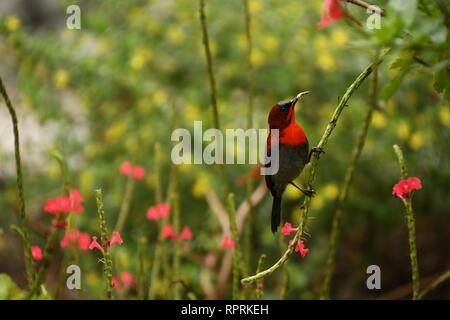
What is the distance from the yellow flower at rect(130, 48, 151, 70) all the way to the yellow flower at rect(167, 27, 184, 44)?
0.49 ft

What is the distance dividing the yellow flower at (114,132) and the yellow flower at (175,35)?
545 millimetres

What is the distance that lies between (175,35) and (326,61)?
0.83 metres

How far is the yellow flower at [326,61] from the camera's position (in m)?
2.75

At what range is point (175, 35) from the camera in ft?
9.87

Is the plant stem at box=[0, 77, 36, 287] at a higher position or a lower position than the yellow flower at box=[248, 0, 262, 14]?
lower

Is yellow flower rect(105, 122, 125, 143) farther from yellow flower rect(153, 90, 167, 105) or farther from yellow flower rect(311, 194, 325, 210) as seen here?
yellow flower rect(311, 194, 325, 210)

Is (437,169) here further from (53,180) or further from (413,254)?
(53,180)

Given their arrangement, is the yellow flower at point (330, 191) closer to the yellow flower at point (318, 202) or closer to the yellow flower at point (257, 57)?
the yellow flower at point (318, 202)

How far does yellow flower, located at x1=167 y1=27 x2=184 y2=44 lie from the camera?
302cm

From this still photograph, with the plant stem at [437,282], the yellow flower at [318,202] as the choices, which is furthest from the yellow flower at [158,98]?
the plant stem at [437,282]

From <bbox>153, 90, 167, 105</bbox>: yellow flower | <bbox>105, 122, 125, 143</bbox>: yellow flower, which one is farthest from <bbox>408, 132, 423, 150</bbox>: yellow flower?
<bbox>105, 122, 125, 143</bbox>: yellow flower

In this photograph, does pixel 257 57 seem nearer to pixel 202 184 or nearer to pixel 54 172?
pixel 202 184

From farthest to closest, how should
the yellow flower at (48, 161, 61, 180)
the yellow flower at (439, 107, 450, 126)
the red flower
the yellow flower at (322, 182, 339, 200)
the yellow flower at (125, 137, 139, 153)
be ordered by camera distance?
the yellow flower at (48, 161, 61, 180) < the yellow flower at (125, 137, 139, 153) < the yellow flower at (439, 107, 450, 126) < the yellow flower at (322, 182, 339, 200) < the red flower

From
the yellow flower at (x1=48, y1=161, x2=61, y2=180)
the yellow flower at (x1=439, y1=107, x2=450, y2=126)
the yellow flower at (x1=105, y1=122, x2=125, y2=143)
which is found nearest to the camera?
the yellow flower at (x1=439, y1=107, x2=450, y2=126)
